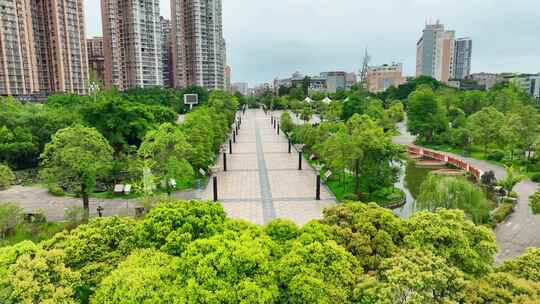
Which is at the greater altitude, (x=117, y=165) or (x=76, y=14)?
(x=76, y=14)

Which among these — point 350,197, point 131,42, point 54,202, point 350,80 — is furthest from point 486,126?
point 350,80

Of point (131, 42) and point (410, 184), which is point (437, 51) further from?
point (410, 184)

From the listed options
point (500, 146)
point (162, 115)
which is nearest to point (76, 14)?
point (162, 115)

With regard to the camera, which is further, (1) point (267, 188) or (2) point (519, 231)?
(1) point (267, 188)

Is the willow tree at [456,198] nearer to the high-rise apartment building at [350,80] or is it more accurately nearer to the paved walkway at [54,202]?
the paved walkway at [54,202]

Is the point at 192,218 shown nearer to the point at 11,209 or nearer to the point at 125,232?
the point at 125,232

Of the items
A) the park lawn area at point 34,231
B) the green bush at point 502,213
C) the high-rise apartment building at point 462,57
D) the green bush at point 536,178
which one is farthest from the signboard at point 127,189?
the high-rise apartment building at point 462,57
